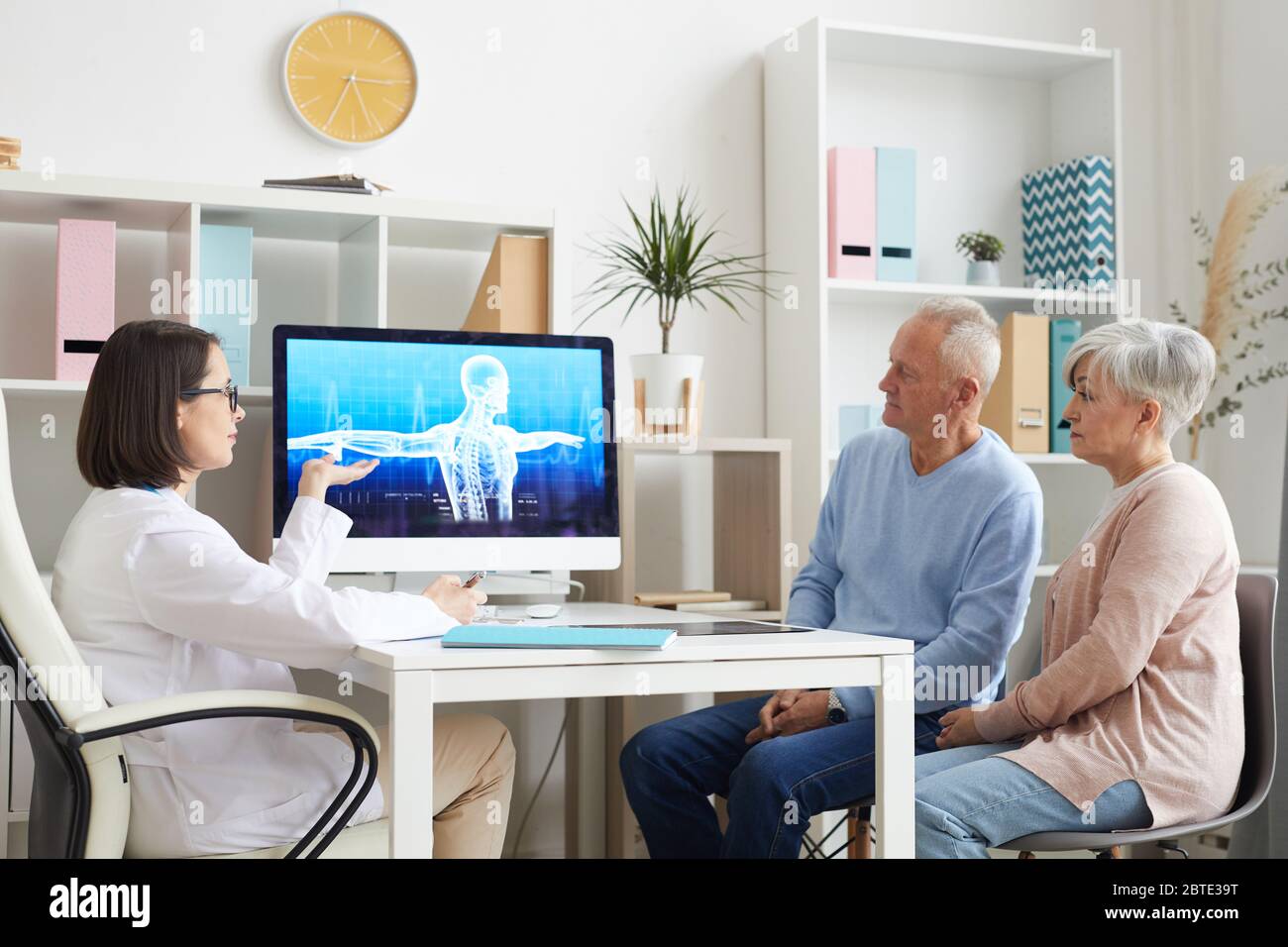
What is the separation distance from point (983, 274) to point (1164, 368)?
1.30 meters

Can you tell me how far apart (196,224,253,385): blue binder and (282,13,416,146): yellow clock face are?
47cm

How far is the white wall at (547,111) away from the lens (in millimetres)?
2781

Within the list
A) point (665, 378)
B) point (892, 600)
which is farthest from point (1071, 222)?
point (892, 600)

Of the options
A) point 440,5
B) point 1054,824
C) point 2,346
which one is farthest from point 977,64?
point 2,346

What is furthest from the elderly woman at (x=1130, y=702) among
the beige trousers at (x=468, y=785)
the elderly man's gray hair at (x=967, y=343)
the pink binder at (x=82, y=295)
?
the pink binder at (x=82, y=295)

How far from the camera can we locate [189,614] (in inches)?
66.6

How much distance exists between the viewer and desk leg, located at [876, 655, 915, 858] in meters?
1.81

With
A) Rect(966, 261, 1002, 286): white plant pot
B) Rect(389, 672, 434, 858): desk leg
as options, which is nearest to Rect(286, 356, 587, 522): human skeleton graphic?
Rect(389, 672, 434, 858): desk leg

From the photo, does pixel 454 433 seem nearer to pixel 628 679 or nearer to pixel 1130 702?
pixel 628 679

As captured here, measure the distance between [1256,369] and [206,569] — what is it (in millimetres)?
2828

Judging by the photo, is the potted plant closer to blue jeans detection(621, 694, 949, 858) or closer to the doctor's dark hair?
blue jeans detection(621, 694, 949, 858)

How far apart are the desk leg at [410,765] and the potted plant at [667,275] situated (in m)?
1.32
